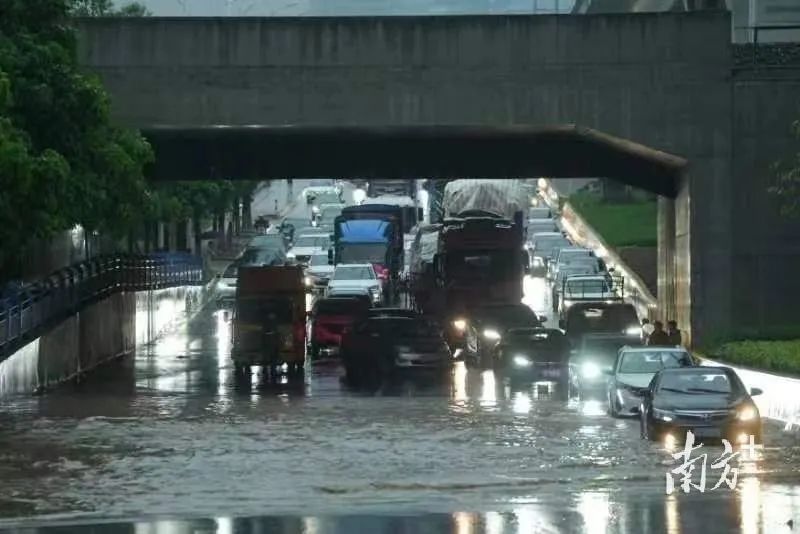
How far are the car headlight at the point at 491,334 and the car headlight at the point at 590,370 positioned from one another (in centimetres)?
1000

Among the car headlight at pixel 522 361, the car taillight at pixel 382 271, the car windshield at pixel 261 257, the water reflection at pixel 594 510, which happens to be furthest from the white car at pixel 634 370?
the car windshield at pixel 261 257

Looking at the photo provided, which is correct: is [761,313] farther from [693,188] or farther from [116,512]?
[116,512]

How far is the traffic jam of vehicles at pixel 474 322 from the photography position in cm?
2716

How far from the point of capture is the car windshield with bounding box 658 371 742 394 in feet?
87.5

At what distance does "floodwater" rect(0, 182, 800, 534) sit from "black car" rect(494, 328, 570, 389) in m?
2.30

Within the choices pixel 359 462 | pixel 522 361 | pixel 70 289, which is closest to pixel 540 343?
pixel 522 361

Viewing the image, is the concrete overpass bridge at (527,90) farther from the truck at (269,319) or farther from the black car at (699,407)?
the black car at (699,407)

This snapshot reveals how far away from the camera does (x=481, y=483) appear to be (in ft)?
72.5

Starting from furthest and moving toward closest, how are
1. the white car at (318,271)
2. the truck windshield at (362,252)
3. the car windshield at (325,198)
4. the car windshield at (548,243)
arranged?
1. the car windshield at (325,198)
2. the car windshield at (548,243)
3. the white car at (318,271)
4. the truck windshield at (362,252)

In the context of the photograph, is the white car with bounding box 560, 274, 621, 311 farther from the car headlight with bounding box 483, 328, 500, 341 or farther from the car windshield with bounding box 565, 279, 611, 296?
the car headlight with bounding box 483, 328, 500, 341

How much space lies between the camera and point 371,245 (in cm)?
7094

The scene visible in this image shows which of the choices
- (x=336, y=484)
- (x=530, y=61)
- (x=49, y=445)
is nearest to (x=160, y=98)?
(x=530, y=61)

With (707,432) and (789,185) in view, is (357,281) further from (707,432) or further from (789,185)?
(707,432)

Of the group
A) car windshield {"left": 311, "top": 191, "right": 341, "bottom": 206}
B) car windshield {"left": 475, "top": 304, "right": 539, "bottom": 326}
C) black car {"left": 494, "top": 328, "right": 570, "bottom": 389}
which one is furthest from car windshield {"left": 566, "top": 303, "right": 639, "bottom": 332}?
car windshield {"left": 311, "top": 191, "right": 341, "bottom": 206}
